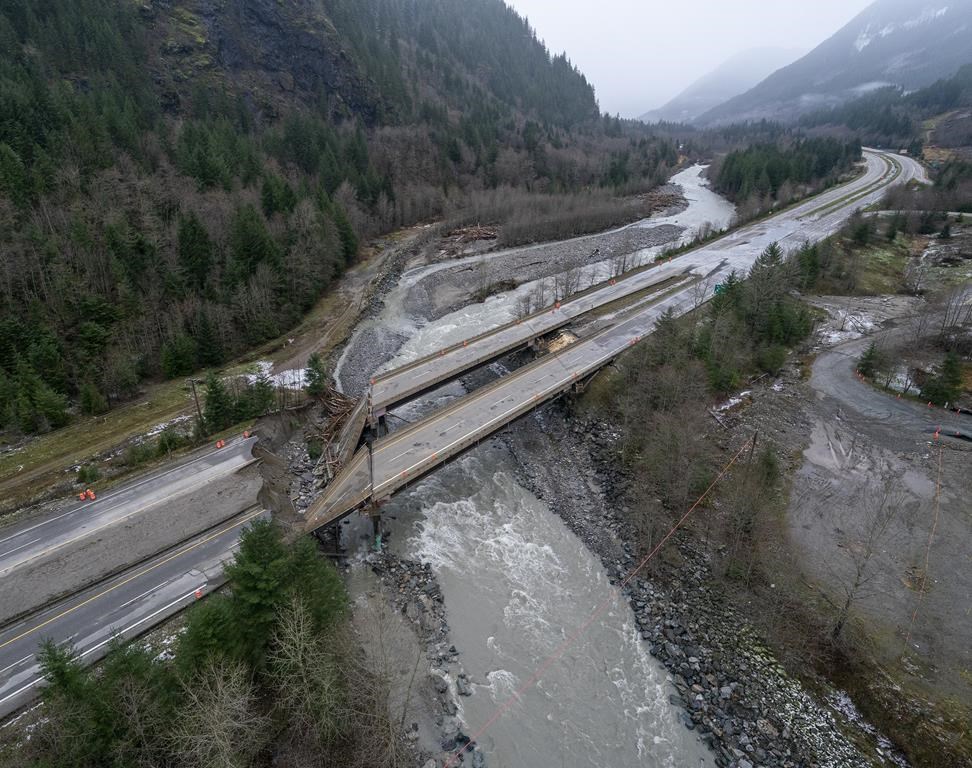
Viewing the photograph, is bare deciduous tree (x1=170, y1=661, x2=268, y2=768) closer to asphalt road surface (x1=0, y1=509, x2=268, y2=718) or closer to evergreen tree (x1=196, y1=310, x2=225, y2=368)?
asphalt road surface (x1=0, y1=509, x2=268, y2=718)

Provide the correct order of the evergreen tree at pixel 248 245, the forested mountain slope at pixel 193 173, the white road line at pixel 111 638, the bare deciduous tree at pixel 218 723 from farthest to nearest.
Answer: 1. the evergreen tree at pixel 248 245
2. the forested mountain slope at pixel 193 173
3. the white road line at pixel 111 638
4. the bare deciduous tree at pixel 218 723

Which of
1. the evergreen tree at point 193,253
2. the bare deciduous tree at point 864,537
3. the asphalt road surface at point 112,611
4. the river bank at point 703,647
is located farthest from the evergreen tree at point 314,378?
the bare deciduous tree at point 864,537

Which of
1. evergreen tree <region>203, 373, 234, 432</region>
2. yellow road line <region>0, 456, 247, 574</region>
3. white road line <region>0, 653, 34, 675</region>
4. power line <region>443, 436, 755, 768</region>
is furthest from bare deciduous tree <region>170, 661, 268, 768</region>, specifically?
evergreen tree <region>203, 373, 234, 432</region>

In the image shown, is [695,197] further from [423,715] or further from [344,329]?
[423,715]

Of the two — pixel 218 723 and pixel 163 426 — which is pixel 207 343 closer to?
pixel 163 426

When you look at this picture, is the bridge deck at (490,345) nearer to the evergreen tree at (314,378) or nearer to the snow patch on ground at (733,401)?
the evergreen tree at (314,378)

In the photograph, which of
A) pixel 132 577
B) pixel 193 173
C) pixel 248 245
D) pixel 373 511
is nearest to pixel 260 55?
pixel 193 173
